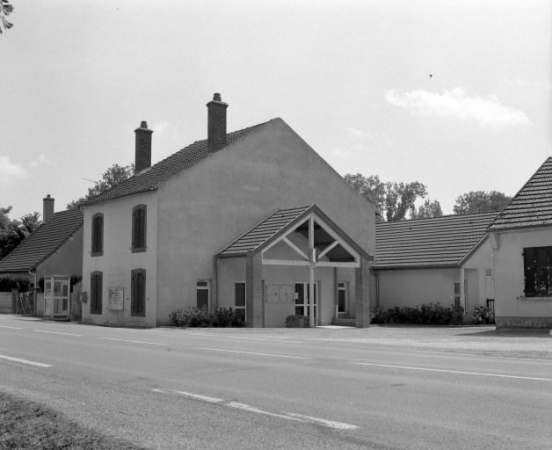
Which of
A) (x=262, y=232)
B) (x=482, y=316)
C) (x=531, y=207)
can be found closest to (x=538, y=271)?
(x=531, y=207)

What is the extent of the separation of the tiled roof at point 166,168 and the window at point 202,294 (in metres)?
4.71

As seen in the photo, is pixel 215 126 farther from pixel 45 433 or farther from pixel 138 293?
pixel 45 433

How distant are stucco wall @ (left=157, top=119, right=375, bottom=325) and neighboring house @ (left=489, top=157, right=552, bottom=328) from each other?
11818 millimetres

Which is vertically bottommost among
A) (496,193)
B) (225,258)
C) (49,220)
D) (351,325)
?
(351,325)

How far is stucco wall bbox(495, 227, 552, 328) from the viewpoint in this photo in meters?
23.4

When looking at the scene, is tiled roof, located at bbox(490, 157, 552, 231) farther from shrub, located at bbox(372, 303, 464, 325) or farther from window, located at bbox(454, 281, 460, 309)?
window, located at bbox(454, 281, 460, 309)

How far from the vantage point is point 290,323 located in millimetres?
30672

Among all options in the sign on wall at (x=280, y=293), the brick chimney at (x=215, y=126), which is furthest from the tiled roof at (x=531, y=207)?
the brick chimney at (x=215, y=126)

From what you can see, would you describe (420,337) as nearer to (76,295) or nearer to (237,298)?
(237,298)

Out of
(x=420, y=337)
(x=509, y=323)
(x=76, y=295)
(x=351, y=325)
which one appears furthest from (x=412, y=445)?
(x=76, y=295)

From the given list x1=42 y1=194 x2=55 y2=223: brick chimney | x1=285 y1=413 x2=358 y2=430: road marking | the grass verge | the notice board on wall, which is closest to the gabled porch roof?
the notice board on wall

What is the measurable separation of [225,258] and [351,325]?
22.4ft

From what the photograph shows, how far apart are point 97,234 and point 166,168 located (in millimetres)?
4672

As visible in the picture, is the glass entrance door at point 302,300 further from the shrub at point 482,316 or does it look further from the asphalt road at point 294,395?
the asphalt road at point 294,395
